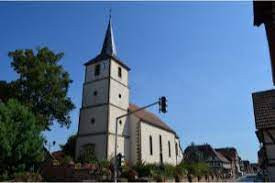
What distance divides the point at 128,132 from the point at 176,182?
31.1 feet

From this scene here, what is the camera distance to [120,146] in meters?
32.4

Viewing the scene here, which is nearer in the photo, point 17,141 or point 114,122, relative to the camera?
point 17,141

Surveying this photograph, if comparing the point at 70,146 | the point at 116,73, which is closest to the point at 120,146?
the point at 70,146

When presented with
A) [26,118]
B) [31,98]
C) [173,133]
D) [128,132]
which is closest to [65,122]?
[31,98]

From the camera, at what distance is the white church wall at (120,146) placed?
3009 cm

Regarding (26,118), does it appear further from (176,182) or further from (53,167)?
(176,182)

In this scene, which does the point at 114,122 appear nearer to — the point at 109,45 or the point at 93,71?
the point at 93,71

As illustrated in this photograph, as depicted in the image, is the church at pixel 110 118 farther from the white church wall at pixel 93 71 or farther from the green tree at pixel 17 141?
the green tree at pixel 17 141

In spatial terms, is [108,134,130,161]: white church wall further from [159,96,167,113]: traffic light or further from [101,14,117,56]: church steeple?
[159,96,167,113]: traffic light

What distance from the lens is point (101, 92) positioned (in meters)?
33.6

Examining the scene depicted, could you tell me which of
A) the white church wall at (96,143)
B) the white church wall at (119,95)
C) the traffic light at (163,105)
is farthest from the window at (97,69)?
the traffic light at (163,105)

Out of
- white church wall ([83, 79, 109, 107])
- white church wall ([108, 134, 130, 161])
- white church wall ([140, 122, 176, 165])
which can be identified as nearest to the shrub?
white church wall ([108, 134, 130, 161])

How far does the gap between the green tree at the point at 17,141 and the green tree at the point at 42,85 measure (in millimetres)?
5365

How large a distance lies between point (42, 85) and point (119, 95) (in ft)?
31.1
